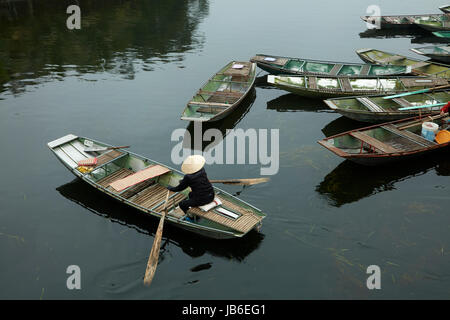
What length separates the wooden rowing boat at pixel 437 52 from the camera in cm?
2457

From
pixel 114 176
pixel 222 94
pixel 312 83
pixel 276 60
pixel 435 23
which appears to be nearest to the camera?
pixel 114 176

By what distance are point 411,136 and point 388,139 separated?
894 mm

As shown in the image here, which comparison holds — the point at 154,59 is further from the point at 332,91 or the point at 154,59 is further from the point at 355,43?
the point at 355,43

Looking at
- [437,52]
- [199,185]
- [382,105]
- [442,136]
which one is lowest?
[199,185]

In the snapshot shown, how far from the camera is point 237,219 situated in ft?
35.4

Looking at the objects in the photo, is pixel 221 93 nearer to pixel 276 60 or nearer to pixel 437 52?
pixel 276 60

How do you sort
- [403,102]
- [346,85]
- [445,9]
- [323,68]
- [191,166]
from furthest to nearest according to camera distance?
[445,9] → [323,68] → [346,85] → [403,102] → [191,166]

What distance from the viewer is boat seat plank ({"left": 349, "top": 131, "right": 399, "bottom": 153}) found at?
1354cm

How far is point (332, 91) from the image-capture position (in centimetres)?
1922

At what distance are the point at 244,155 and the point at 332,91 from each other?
6.92 meters

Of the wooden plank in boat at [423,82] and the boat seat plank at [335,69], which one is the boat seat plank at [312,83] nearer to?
the boat seat plank at [335,69]

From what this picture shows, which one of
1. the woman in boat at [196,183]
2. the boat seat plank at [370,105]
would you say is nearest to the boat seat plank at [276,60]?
the boat seat plank at [370,105]

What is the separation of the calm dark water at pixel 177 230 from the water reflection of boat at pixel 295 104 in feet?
0.36

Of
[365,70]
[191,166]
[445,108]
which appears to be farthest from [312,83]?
[191,166]
